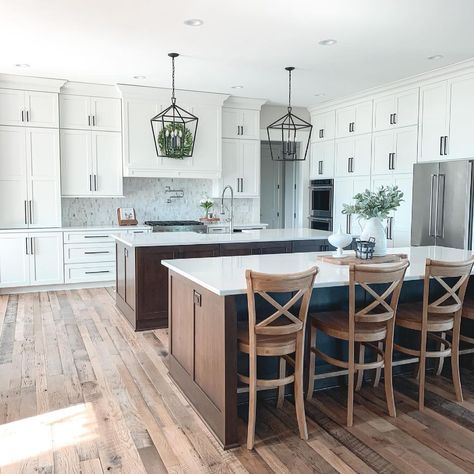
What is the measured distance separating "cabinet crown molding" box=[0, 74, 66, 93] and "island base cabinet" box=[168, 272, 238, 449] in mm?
4237

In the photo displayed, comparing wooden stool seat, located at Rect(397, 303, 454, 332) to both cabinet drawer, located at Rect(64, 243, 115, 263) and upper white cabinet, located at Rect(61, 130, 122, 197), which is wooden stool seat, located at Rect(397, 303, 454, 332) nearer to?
cabinet drawer, located at Rect(64, 243, 115, 263)

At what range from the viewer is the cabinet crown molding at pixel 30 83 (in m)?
6.08

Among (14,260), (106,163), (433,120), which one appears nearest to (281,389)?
(433,120)

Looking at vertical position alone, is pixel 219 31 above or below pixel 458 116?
above

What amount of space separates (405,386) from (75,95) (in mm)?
5535

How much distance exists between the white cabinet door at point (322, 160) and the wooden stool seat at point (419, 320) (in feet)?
15.7

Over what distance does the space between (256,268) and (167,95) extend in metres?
4.51

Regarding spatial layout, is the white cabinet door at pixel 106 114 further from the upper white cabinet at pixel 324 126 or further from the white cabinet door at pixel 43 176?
the upper white cabinet at pixel 324 126

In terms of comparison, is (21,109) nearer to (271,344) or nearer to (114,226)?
(114,226)

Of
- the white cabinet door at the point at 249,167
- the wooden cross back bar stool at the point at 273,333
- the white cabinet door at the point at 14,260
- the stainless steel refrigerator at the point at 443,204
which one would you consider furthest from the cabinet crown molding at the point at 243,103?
the wooden cross back bar stool at the point at 273,333

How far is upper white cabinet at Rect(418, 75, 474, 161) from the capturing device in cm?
530

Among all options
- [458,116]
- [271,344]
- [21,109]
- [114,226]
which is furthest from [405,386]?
[21,109]

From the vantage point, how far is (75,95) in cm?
656

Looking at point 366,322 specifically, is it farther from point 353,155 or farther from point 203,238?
point 353,155
